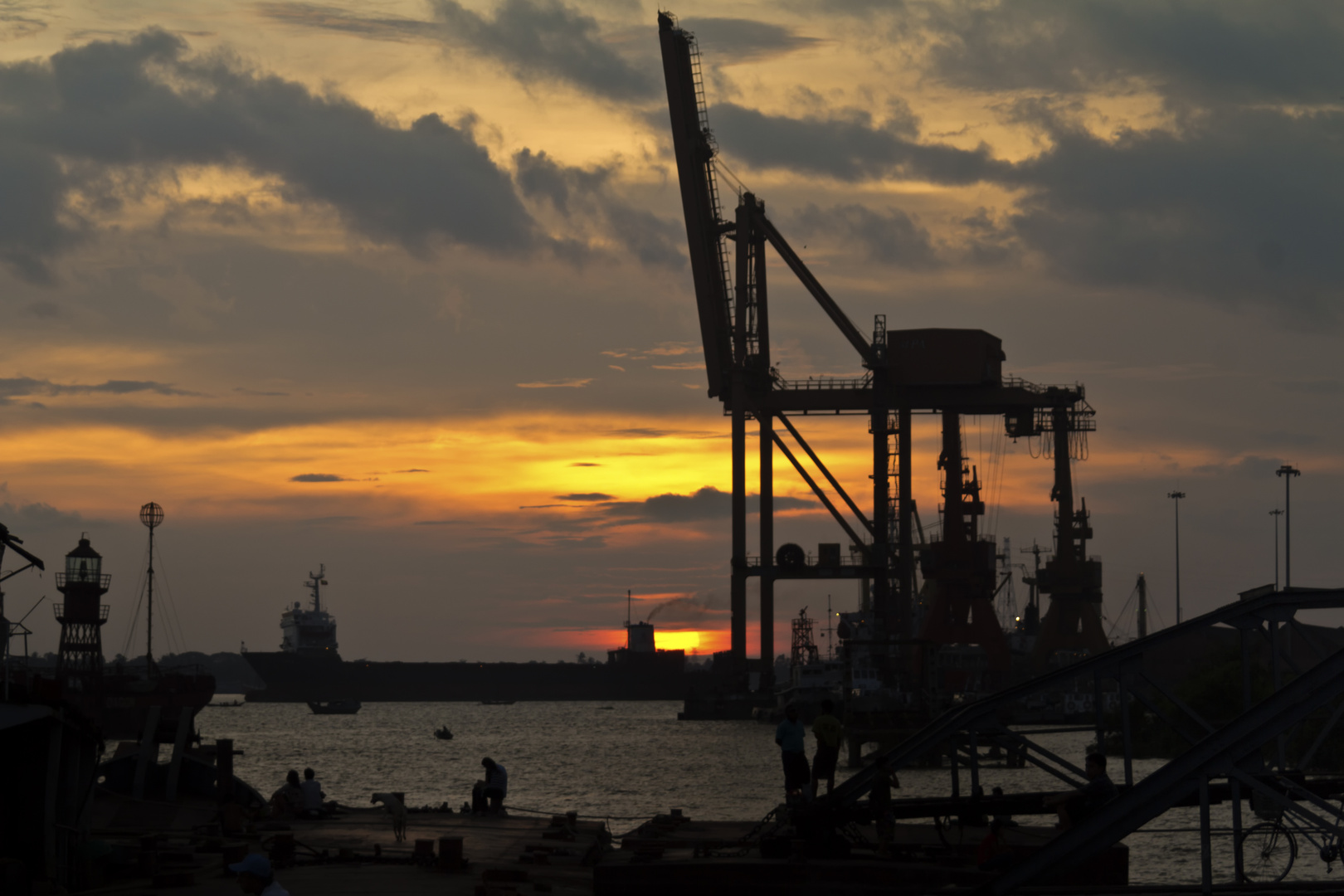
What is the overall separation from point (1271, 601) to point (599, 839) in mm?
11418

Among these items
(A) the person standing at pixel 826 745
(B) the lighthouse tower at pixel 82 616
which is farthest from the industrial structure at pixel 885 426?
(A) the person standing at pixel 826 745

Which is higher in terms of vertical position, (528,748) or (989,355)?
(989,355)

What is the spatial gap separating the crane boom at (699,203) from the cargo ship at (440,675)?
8352 centimetres

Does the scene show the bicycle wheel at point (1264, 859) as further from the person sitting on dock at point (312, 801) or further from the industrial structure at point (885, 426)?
the industrial structure at point (885, 426)

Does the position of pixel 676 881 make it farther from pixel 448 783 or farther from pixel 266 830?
pixel 448 783

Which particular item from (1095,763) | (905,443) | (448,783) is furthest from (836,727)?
(905,443)

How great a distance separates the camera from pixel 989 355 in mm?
96625

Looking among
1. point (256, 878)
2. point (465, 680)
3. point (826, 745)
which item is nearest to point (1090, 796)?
point (826, 745)

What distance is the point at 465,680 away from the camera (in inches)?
6944

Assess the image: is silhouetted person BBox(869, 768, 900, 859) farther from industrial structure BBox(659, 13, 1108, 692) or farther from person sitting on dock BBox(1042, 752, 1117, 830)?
industrial structure BBox(659, 13, 1108, 692)

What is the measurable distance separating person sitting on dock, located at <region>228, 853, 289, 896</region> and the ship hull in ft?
528

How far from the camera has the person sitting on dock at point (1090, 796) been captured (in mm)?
14898

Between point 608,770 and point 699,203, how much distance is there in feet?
153

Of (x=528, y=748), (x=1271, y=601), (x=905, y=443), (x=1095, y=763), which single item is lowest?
(x=528, y=748)
